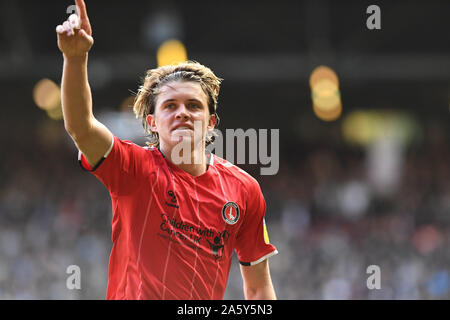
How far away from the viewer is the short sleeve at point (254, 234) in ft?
11.6

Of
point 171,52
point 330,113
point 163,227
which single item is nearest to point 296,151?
point 330,113

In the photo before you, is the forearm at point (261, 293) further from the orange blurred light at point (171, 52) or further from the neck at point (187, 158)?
the orange blurred light at point (171, 52)

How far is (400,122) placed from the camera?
Result: 759 inches

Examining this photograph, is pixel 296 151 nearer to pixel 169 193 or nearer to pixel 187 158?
pixel 187 158

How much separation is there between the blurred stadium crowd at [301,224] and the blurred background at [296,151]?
0.13 feet

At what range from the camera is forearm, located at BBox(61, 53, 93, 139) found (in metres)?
2.64

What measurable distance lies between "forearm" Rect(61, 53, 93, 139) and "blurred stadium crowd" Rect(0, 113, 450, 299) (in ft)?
31.9

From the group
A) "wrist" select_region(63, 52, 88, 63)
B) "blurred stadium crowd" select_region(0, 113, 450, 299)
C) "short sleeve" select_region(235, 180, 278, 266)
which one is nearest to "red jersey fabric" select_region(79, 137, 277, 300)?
"short sleeve" select_region(235, 180, 278, 266)

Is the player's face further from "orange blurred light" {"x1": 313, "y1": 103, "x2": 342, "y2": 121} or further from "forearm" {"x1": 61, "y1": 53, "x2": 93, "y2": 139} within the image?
"orange blurred light" {"x1": 313, "y1": 103, "x2": 342, "y2": 121}

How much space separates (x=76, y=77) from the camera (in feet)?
8.66

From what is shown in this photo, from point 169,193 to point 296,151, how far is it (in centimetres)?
1665

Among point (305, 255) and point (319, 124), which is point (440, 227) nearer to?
point (305, 255)

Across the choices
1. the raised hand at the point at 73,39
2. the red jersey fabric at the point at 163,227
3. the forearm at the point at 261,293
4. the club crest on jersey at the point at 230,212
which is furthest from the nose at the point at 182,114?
the forearm at the point at 261,293

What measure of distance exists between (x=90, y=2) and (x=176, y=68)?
12.0 m
